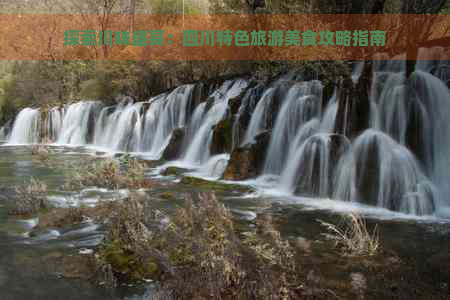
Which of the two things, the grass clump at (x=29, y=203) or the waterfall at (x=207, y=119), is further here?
the waterfall at (x=207, y=119)

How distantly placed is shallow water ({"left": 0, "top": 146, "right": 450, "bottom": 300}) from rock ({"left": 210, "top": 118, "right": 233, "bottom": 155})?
12.6 feet

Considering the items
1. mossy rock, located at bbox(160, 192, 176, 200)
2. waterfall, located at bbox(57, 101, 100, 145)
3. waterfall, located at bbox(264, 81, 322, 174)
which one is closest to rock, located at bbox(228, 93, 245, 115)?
waterfall, located at bbox(264, 81, 322, 174)

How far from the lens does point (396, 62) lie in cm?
1456

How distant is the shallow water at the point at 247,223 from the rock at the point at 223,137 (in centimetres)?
385

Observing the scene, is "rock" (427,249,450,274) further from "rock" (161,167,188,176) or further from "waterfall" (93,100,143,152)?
"waterfall" (93,100,143,152)

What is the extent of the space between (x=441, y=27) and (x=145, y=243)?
68.1 feet

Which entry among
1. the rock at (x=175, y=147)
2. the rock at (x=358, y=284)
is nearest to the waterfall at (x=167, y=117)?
the rock at (x=175, y=147)

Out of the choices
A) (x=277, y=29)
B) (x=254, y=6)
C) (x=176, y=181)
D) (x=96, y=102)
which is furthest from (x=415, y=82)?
(x=96, y=102)

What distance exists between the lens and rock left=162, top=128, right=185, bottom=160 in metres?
19.8

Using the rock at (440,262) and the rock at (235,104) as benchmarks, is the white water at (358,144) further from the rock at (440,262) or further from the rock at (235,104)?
the rock at (440,262)

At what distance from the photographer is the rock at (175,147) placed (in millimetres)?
19766

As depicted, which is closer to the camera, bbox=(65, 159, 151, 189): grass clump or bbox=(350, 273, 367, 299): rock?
bbox=(350, 273, 367, 299): rock

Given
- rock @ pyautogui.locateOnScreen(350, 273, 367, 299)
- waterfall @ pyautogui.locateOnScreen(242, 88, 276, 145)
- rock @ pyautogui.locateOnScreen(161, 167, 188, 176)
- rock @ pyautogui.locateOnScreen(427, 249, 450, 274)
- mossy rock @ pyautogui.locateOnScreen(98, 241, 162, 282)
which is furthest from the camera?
waterfall @ pyautogui.locateOnScreen(242, 88, 276, 145)

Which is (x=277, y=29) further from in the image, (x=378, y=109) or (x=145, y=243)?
(x=145, y=243)
